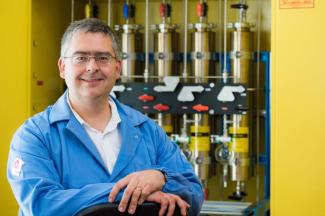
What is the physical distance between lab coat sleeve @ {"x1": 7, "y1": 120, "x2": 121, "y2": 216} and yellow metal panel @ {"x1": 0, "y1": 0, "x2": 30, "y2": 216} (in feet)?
4.79

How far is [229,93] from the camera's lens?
3.10 meters

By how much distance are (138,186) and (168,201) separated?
3.4 inches

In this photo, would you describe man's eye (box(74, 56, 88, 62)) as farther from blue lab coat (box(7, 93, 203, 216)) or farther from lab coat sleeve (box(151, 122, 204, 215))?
lab coat sleeve (box(151, 122, 204, 215))

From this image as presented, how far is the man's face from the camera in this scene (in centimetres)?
161

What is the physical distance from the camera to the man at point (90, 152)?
1.47 metres

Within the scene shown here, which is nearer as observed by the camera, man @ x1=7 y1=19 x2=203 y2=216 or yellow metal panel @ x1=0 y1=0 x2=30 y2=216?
man @ x1=7 y1=19 x2=203 y2=216

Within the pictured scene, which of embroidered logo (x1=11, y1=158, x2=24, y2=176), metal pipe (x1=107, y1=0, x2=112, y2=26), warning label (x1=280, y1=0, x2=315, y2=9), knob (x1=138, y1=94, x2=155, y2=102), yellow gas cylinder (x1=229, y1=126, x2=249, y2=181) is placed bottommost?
yellow gas cylinder (x1=229, y1=126, x2=249, y2=181)

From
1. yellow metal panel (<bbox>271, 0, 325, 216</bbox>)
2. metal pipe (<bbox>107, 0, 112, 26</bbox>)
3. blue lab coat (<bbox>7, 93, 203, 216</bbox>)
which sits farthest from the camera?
metal pipe (<bbox>107, 0, 112, 26</bbox>)

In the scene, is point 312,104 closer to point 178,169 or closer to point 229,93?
point 229,93

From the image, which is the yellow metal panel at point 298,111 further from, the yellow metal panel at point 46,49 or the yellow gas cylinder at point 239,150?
the yellow metal panel at point 46,49

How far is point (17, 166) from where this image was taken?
153 centimetres

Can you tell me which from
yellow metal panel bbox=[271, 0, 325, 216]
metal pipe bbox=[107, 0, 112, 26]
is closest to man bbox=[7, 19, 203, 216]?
yellow metal panel bbox=[271, 0, 325, 216]

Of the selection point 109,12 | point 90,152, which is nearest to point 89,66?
point 90,152

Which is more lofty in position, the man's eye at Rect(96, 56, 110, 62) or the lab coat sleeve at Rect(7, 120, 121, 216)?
the man's eye at Rect(96, 56, 110, 62)
